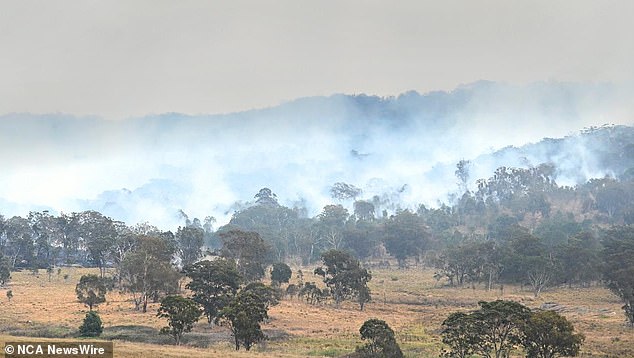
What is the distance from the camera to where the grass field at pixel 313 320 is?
47938mm

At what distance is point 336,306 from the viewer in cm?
8862

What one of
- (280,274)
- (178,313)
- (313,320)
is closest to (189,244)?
(280,274)

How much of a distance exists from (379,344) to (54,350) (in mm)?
24413

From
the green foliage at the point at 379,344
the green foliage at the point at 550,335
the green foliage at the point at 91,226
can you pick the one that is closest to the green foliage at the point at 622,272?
the green foliage at the point at 550,335

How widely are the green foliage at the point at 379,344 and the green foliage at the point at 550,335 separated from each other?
1038 cm

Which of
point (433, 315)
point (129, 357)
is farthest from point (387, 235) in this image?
point (129, 357)

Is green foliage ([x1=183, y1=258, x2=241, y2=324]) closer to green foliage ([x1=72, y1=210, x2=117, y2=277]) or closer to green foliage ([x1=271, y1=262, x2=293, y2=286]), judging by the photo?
green foliage ([x1=271, y1=262, x2=293, y2=286])

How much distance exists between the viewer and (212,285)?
211 ft

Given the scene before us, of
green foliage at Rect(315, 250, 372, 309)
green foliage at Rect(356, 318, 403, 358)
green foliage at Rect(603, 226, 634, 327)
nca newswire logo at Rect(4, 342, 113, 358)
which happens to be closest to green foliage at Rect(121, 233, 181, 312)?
green foliage at Rect(315, 250, 372, 309)

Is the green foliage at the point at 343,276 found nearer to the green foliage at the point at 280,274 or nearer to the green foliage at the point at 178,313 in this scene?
the green foliage at the point at 280,274

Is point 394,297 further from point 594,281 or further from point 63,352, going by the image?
point 63,352

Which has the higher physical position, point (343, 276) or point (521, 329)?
point (521, 329)

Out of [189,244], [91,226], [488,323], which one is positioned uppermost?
[91,226]

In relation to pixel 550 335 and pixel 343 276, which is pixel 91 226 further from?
pixel 550 335
